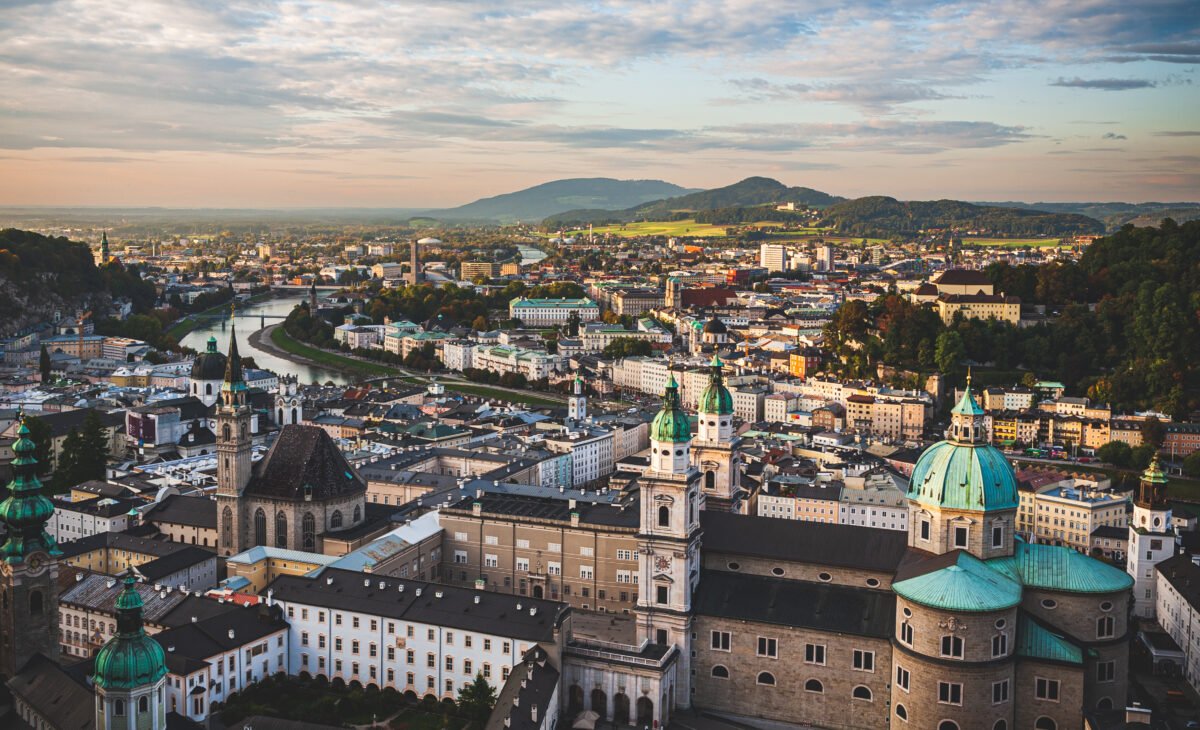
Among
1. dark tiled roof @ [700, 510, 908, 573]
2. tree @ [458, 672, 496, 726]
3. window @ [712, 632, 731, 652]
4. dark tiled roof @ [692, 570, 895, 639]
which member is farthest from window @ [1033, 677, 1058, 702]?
tree @ [458, 672, 496, 726]

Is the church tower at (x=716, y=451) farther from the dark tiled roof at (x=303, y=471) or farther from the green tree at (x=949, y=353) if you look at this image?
the green tree at (x=949, y=353)

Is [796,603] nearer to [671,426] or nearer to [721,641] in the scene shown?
[721,641]

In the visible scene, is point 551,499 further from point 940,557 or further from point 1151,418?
point 1151,418

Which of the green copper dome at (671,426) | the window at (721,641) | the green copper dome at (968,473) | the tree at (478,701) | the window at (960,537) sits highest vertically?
the green copper dome at (671,426)

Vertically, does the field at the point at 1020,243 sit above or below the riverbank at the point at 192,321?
above

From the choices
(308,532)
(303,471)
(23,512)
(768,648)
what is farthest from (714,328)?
(23,512)

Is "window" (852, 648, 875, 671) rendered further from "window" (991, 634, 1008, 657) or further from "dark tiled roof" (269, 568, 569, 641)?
"dark tiled roof" (269, 568, 569, 641)

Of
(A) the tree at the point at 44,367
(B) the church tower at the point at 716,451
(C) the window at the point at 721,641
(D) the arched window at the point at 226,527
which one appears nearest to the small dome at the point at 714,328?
(A) the tree at the point at 44,367
